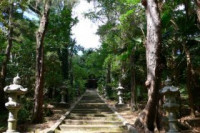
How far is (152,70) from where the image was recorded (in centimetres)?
716

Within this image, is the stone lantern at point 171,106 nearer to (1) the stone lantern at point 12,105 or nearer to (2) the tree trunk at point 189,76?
(2) the tree trunk at point 189,76

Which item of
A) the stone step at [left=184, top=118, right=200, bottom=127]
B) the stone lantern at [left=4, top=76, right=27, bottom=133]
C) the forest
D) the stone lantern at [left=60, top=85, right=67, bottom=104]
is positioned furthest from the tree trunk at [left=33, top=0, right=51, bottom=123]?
the stone step at [left=184, top=118, right=200, bottom=127]

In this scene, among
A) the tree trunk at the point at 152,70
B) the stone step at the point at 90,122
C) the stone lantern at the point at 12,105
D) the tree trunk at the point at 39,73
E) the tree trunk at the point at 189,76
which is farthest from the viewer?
the stone step at the point at 90,122

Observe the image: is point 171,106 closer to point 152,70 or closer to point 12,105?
point 152,70

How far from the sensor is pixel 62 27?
634 inches

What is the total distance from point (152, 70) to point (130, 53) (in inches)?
168

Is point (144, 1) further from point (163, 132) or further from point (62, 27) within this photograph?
point (62, 27)

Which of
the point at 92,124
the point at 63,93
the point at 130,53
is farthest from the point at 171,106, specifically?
the point at 63,93

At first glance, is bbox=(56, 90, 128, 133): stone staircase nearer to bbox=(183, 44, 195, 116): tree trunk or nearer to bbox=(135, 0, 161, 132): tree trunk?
bbox=(135, 0, 161, 132): tree trunk

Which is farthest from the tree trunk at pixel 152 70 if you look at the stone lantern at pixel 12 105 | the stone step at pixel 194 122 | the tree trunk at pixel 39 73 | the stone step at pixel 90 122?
the tree trunk at pixel 39 73

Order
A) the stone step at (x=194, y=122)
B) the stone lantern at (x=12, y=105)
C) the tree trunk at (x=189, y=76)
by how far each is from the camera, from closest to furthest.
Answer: the stone lantern at (x=12, y=105) < the stone step at (x=194, y=122) < the tree trunk at (x=189, y=76)

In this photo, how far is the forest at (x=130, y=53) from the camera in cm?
746

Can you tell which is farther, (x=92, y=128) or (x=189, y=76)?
(x=189, y=76)

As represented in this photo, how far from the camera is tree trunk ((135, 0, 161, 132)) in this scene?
711 centimetres
